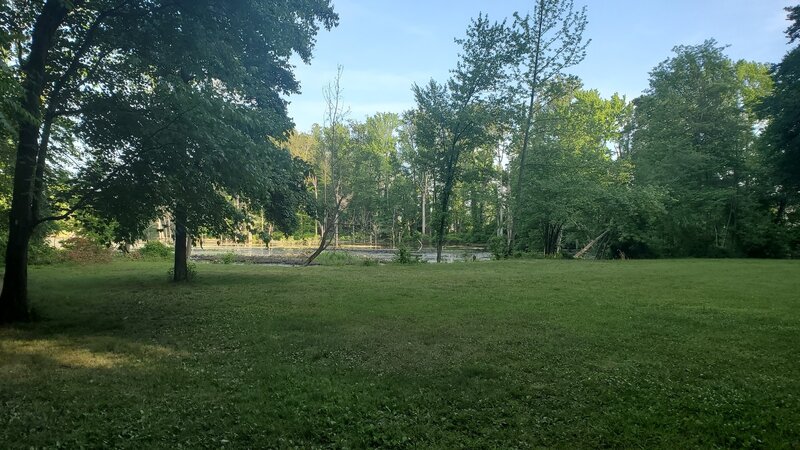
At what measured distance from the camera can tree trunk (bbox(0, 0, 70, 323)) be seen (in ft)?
21.9

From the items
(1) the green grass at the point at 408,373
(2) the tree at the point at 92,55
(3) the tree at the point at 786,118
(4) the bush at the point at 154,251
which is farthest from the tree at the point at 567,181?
(4) the bush at the point at 154,251

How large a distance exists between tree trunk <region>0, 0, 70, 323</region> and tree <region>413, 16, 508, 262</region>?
17.3 meters

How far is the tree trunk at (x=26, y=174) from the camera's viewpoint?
6.66 metres

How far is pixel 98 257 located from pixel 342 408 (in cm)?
2187

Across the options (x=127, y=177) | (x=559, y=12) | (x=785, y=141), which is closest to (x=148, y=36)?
(x=127, y=177)

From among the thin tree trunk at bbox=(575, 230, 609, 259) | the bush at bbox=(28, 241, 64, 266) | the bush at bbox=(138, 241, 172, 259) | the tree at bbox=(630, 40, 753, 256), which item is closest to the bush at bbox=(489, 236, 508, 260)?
the thin tree trunk at bbox=(575, 230, 609, 259)

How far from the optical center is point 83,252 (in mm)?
20547

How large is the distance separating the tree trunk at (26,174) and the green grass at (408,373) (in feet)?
2.04

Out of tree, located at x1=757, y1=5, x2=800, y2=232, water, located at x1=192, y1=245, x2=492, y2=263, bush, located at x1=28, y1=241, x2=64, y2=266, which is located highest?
tree, located at x1=757, y1=5, x2=800, y2=232

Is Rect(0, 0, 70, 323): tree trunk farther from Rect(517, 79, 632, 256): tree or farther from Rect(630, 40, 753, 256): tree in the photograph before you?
Rect(630, 40, 753, 256): tree

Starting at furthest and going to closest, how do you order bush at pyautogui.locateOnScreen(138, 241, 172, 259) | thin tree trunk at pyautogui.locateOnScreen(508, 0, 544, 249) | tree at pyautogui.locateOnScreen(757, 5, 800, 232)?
bush at pyautogui.locateOnScreen(138, 241, 172, 259), thin tree trunk at pyautogui.locateOnScreen(508, 0, 544, 249), tree at pyautogui.locateOnScreen(757, 5, 800, 232)

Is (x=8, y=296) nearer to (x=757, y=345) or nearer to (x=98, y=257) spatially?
(x=757, y=345)

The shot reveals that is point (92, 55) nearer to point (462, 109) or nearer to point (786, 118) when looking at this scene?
point (462, 109)

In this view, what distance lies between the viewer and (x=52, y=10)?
6816 mm
